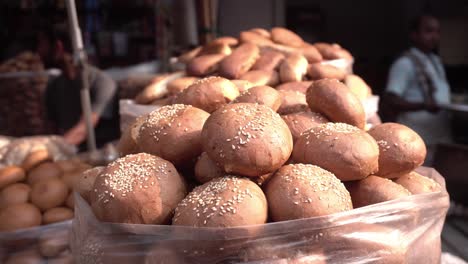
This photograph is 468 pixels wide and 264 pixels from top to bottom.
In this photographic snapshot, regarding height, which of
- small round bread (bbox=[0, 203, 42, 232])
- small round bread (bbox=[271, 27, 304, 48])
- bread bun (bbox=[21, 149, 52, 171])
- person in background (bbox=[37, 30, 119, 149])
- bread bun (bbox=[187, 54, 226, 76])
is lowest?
person in background (bbox=[37, 30, 119, 149])

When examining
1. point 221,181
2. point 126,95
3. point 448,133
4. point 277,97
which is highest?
point 277,97

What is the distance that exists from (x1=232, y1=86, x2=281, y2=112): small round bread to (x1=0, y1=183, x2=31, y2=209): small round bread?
1210 millimetres

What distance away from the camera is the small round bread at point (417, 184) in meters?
1.47

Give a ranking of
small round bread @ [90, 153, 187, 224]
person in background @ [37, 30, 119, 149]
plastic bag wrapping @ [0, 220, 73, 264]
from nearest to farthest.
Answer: small round bread @ [90, 153, 187, 224]
plastic bag wrapping @ [0, 220, 73, 264]
person in background @ [37, 30, 119, 149]

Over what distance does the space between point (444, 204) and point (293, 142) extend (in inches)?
19.7

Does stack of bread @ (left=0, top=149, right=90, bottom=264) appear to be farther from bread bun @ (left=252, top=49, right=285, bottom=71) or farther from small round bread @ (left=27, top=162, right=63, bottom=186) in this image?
bread bun @ (left=252, top=49, right=285, bottom=71)

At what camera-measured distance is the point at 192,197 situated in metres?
1.25

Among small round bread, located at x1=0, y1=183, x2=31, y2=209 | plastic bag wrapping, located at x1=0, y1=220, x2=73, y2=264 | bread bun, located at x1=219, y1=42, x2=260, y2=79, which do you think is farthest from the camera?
bread bun, located at x1=219, y1=42, x2=260, y2=79

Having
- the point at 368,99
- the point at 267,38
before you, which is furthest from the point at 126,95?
the point at 368,99

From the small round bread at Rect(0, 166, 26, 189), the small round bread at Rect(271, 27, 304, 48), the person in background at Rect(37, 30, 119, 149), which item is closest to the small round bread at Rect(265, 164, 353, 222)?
the small round bread at Rect(0, 166, 26, 189)

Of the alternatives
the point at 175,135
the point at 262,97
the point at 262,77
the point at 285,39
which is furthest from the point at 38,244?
the point at 285,39

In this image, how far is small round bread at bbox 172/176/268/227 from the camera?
1166 millimetres

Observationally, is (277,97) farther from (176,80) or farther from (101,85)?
(101,85)

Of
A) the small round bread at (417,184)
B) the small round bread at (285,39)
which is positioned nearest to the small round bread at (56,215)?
the small round bread at (417,184)
